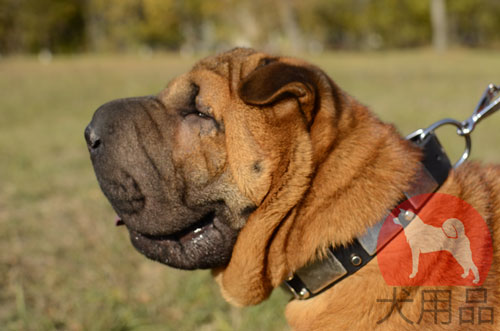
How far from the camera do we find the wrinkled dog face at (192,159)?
8.09 feet

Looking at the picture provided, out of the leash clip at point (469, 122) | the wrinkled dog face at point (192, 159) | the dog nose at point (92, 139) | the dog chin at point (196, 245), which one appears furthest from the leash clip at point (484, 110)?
the dog nose at point (92, 139)

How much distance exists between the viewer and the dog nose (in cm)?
257

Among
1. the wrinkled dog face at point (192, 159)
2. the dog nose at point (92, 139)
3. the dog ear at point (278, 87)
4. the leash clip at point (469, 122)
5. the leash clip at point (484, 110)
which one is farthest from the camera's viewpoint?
the leash clip at point (484, 110)

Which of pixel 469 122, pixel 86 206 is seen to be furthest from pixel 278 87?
pixel 86 206

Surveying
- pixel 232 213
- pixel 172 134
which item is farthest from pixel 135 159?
pixel 232 213

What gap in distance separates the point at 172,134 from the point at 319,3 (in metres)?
61.3

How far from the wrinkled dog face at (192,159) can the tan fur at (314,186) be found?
0.4 inches

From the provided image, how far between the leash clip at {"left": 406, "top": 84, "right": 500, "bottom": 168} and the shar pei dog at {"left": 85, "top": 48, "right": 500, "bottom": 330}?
12.1 inches

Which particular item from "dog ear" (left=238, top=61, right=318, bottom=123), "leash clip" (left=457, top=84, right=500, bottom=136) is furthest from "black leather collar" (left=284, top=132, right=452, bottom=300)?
"leash clip" (left=457, top=84, right=500, bottom=136)

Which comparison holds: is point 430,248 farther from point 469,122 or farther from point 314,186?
point 469,122

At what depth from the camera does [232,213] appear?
8.34 ft

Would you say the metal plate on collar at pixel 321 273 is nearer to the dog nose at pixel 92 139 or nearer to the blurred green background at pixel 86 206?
the dog nose at pixel 92 139

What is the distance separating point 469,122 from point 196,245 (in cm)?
212

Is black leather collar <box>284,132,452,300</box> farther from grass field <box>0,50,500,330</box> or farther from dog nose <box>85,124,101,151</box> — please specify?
grass field <box>0,50,500,330</box>
